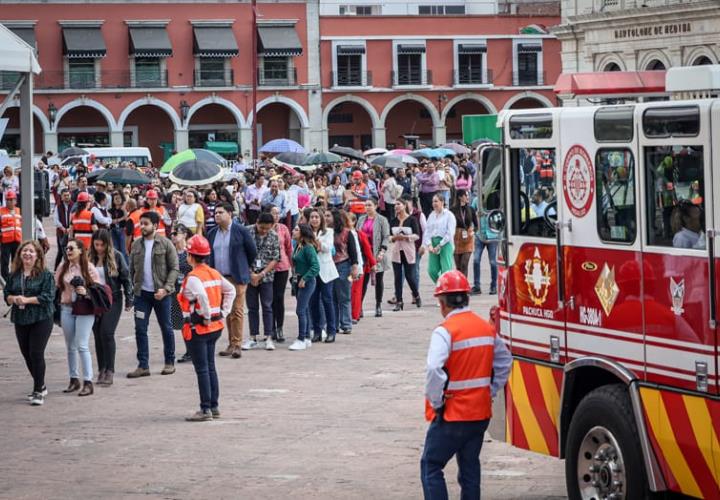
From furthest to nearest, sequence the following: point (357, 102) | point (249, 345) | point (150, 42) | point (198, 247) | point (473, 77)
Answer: point (357, 102) < point (473, 77) < point (150, 42) < point (249, 345) < point (198, 247)

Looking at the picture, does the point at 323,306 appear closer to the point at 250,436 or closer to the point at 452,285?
the point at 250,436

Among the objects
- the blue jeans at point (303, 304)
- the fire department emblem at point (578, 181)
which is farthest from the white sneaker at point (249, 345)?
the fire department emblem at point (578, 181)

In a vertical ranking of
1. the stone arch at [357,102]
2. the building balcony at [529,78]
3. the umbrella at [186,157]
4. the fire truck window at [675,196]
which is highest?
the building balcony at [529,78]

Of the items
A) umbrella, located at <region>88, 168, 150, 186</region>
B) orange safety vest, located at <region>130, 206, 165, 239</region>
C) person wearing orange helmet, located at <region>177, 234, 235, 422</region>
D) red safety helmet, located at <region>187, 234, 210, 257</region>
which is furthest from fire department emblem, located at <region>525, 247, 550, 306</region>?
umbrella, located at <region>88, 168, 150, 186</region>

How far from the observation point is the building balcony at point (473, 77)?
69750mm

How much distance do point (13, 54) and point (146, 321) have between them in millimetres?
2948

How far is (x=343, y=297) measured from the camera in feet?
59.9

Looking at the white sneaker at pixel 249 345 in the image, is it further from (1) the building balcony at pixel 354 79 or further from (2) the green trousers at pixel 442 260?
(1) the building balcony at pixel 354 79

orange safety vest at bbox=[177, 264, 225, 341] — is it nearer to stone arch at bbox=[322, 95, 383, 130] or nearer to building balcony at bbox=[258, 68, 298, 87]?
building balcony at bbox=[258, 68, 298, 87]

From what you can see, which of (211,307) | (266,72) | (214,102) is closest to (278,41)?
(266,72)

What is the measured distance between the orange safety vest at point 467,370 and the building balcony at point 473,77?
61.8 metres

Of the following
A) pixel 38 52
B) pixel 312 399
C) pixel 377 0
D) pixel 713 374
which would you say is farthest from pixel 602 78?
pixel 377 0

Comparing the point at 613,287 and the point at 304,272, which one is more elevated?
the point at 613,287

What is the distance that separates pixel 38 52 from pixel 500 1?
26.1 m
